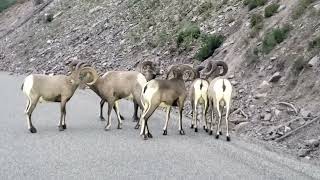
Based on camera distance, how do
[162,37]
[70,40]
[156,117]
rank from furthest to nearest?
1. [70,40]
2. [162,37]
3. [156,117]

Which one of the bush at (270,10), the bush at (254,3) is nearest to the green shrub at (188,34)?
the bush at (254,3)

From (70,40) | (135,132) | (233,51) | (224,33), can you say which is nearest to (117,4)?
(70,40)

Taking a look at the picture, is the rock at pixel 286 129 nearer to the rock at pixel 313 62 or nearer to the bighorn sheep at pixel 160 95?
the bighorn sheep at pixel 160 95

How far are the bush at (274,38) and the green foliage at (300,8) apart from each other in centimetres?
76

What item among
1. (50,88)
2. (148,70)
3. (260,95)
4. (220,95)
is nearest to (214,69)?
(220,95)

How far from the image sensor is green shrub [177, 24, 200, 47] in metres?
25.0

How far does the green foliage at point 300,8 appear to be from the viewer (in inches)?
764

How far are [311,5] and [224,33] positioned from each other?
4530 mm

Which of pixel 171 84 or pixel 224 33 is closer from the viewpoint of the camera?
pixel 171 84

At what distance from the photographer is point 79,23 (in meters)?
40.2

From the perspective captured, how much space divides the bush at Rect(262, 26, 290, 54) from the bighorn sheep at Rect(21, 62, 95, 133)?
628 cm

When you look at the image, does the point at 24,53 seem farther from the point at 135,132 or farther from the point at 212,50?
the point at 135,132

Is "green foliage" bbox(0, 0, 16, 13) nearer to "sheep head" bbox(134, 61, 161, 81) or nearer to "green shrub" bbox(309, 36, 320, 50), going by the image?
"sheep head" bbox(134, 61, 161, 81)

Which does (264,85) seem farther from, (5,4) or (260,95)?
(5,4)
